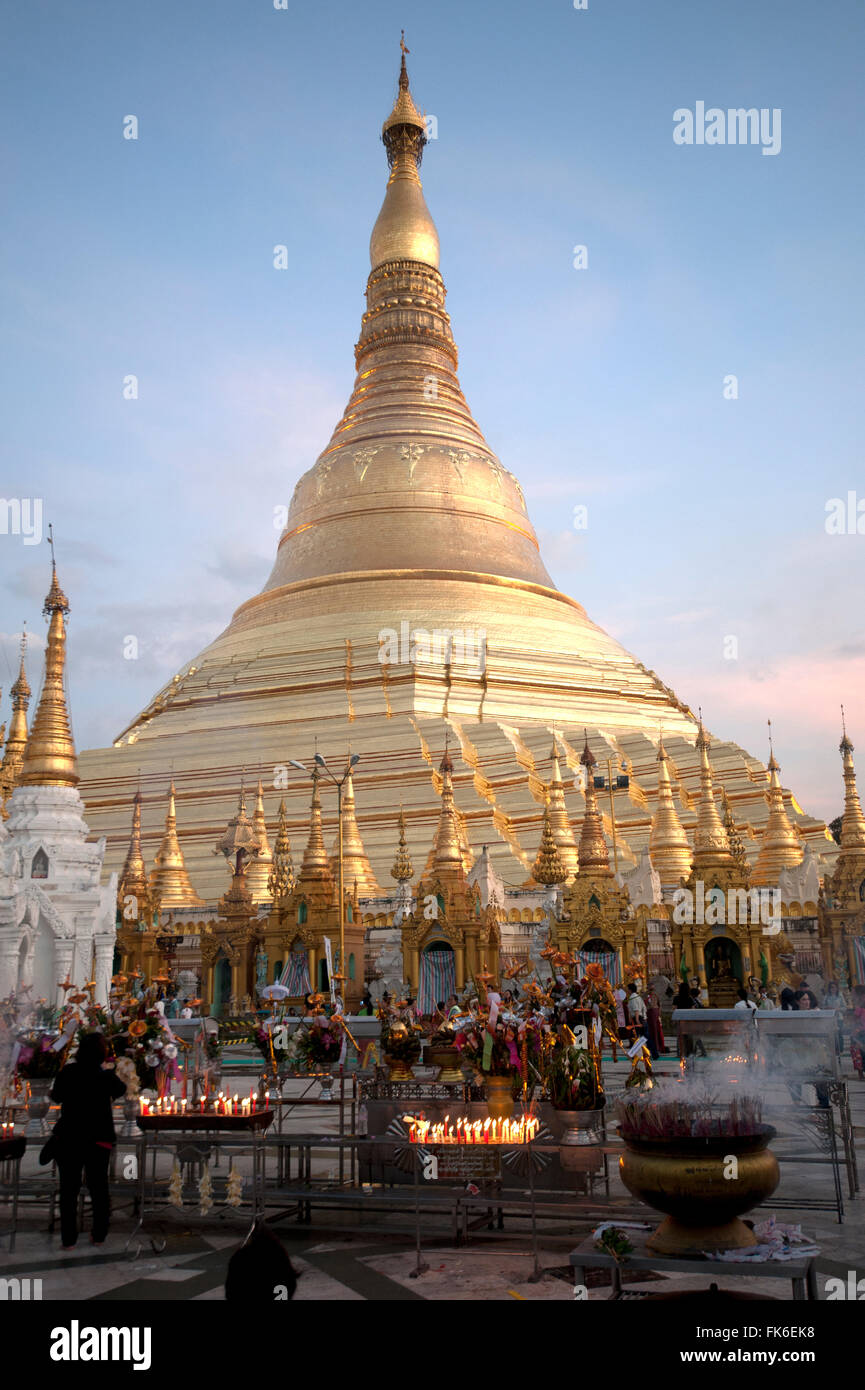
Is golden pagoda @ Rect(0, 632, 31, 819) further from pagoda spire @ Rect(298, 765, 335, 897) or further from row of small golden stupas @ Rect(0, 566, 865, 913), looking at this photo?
pagoda spire @ Rect(298, 765, 335, 897)

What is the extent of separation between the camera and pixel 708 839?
28.2 m

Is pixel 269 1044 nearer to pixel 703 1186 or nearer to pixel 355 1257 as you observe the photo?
pixel 355 1257

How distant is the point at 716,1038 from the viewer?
47.9ft

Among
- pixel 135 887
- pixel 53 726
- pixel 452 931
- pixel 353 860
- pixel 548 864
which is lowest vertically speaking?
pixel 452 931

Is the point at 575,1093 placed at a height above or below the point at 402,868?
below

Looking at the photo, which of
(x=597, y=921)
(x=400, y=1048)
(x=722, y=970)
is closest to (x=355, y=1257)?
(x=400, y=1048)

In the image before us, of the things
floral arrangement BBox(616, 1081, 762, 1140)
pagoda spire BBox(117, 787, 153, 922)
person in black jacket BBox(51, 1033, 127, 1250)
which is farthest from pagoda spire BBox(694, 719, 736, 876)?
floral arrangement BBox(616, 1081, 762, 1140)

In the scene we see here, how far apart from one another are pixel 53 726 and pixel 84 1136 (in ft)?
50.9

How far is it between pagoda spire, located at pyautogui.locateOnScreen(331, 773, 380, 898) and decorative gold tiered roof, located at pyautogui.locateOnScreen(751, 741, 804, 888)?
34.9 feet

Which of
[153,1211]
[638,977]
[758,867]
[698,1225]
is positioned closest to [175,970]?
[638,977]

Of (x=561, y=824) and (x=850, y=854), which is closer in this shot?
(x=850, y=854)
